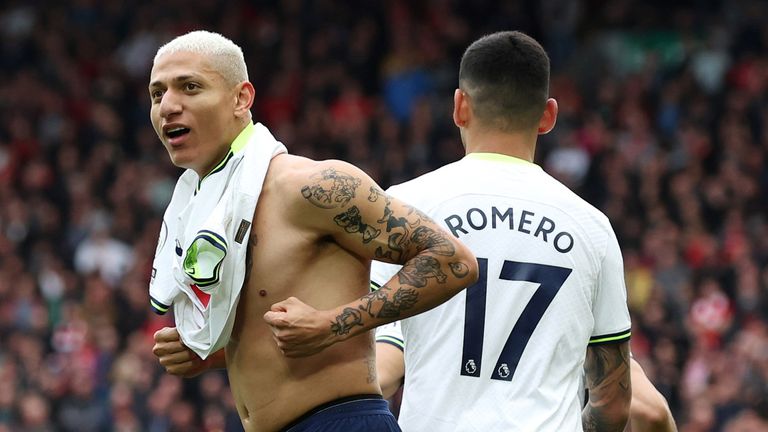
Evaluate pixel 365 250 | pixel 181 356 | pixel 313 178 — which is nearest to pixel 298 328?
pixel 365 250

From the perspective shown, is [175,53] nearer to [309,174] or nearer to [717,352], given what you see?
[309,174]

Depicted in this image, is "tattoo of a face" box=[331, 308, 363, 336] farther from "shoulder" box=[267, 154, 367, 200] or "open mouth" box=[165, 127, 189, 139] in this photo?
"open mouth" box=[165, 127, 189, 139]

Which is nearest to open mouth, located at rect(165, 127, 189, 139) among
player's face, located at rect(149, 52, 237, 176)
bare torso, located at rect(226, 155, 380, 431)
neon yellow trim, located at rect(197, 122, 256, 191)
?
player's face, located at rect(149, 52, 237, 176)

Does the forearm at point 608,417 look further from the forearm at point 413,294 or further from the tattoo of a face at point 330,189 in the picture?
the tattoo of a face at point 330,189

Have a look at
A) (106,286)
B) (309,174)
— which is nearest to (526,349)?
(309,174)

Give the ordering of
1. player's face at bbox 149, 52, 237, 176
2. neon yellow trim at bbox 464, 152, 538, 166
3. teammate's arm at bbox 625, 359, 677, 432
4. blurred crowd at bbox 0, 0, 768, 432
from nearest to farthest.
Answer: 1. player's face at bbox 149, 52, 237, 176
2. neon yellow trim at bbox 464, 152, 538, 166
3. teammate's arm at bbox 625, 359, 677, 432
4. blurred crowd at bbox 0, 0, 768, 432

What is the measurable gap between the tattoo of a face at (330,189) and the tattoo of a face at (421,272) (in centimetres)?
27

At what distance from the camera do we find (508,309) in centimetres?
461

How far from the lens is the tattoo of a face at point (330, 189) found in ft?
14.5

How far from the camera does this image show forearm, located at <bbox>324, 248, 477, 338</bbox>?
4340 millimetres

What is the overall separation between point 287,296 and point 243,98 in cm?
71

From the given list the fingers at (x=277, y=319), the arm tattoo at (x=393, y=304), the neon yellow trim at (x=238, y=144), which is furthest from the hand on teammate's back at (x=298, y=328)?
the neon yellow trim at (x=238, y=144)

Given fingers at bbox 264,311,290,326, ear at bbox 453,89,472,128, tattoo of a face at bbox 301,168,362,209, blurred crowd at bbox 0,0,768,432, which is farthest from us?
blurred crowd at bbox 0,0,768,432

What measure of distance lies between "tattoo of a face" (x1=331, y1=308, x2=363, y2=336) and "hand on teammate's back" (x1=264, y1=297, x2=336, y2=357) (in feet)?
0.07
